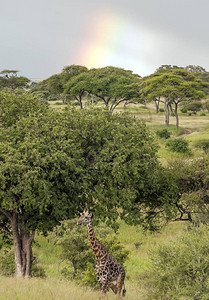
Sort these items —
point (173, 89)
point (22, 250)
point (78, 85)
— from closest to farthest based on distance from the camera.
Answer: point (22, 250) < point (173, 89) < point (78, 85)

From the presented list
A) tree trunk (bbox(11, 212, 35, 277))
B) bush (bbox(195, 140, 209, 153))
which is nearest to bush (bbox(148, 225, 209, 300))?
tree trunk (bbox(11, 212, 35, 277))

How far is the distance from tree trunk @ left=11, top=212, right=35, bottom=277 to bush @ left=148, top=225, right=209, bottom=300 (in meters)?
7.59

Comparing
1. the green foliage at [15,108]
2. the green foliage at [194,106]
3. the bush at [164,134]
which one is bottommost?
the bush at [164,134]

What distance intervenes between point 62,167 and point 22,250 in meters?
5.57

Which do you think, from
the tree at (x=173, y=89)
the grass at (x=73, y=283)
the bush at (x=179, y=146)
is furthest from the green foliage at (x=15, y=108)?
the tree at (x=173, y=89)

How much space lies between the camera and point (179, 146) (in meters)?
49.2

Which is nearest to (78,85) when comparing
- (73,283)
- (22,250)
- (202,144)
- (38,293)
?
(202,144)

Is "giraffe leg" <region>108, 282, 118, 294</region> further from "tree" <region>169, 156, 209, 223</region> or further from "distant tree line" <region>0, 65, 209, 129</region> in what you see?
"distant tree line" <region>0, 65, 209, 129</region>

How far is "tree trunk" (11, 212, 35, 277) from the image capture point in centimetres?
2008

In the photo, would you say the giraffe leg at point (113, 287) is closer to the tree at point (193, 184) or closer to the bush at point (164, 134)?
the tree at point (193, 184)

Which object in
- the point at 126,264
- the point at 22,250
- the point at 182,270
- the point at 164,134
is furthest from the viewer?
the point at 164,134

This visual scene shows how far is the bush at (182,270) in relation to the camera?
44.4 ft

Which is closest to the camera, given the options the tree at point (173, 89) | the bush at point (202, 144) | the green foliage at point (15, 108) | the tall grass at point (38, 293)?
the tall grass at point (38, 293)

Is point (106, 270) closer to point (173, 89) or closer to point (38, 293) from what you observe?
point (38, 293)
